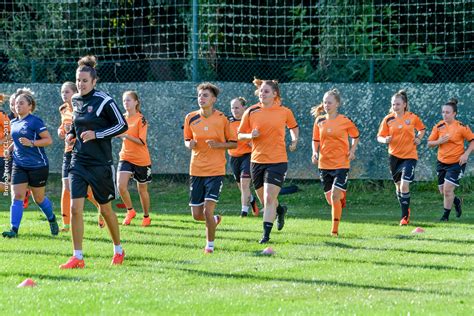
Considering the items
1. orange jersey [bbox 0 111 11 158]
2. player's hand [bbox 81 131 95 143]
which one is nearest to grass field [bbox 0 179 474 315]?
orange jersey [bbox 0 111 11 158]

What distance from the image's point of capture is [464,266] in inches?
398

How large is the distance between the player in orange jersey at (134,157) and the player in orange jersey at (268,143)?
223 cm

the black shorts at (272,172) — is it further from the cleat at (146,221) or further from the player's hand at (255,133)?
the cleat at (146,221)

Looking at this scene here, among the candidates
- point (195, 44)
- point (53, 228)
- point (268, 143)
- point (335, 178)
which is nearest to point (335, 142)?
point (335, 178)

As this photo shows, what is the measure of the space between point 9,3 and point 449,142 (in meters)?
10.6

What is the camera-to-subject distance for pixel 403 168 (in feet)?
48.2

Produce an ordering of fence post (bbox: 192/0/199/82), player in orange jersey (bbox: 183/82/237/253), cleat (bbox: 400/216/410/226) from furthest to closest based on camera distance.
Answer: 1. fence post (bbox: 192/0/199/82)
2. cleat (bbox: 400/216/410/226)
3. player in orange jersey (bbox: 183/82/237/253)

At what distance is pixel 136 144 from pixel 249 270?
4.82 metres

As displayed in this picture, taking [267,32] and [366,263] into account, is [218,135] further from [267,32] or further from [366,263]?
[267,32]

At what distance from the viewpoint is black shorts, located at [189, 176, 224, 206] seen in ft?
36.5

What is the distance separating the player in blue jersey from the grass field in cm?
51

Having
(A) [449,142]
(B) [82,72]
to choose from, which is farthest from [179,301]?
(A) [449,142]

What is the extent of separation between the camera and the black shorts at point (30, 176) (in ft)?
40.0

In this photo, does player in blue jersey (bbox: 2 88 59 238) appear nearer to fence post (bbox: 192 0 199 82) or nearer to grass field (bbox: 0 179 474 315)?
grass field (bbox: 0 179 474 315)
